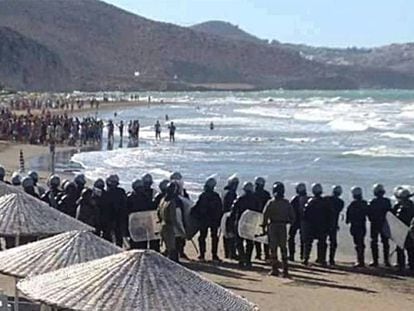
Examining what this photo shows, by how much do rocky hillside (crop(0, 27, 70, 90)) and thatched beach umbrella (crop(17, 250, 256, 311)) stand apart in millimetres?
141993

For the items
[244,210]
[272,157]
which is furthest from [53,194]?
[272,157]

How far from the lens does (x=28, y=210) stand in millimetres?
11562

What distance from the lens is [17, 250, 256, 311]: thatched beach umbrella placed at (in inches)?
299

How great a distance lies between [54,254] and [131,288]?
1.83 meters

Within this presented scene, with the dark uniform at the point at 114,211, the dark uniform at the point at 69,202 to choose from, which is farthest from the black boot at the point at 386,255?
the dark uniform at the point at 69,202

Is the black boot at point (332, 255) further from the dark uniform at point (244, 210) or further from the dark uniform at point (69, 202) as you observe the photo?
the dark uniform at point (69, 202)

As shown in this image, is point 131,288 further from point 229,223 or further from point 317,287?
point 229,223

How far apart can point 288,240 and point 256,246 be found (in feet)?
2.22

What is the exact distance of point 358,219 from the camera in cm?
1686

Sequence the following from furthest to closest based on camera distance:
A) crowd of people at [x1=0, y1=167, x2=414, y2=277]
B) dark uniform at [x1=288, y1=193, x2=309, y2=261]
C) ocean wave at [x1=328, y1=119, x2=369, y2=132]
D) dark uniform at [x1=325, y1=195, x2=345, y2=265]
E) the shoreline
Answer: ocean wave at [x1=328, y1=119, x2=369, y2=132] → the shoreline → dark uniform at [x1=288, y1=193, x2=309, y2=261] → dark uniform at [x1=325, y1=195, x2=345, y2=265] → crowd of people at [x1=0, y1=167, x2=414, y2=277]

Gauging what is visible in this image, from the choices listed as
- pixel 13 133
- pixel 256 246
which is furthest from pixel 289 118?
pixel 256 246

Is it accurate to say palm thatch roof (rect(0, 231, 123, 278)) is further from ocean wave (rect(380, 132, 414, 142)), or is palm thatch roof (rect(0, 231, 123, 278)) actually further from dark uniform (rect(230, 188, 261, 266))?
ocean wave (rect(380, 132, 414, 142))

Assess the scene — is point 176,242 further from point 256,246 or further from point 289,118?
point 289,118

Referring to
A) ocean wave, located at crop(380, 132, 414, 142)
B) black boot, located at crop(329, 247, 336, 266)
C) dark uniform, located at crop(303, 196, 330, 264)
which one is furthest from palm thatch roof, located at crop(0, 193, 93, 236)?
ocean wave, located at crop(380, 132, 414, 142)
